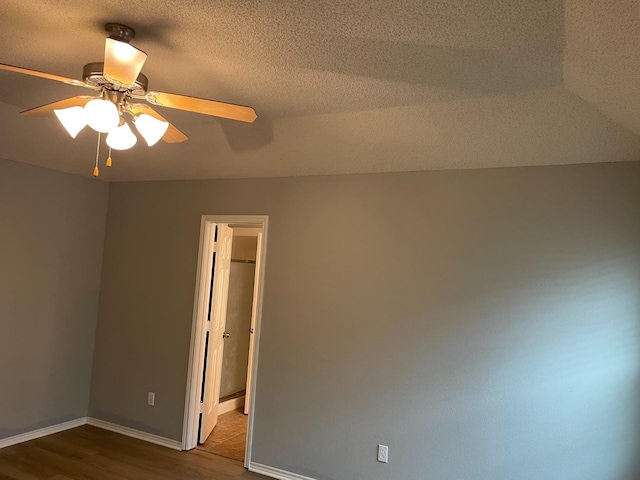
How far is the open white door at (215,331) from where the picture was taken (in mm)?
4664

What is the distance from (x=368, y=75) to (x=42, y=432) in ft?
14.3

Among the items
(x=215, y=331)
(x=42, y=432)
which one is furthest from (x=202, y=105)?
(x=42, y=432)

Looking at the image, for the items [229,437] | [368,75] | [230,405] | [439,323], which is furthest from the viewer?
[230,405]

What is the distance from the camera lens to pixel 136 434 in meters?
4.77

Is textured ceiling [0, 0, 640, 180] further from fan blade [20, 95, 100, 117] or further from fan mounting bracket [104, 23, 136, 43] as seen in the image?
fan blade [20, 95, 100, 117]

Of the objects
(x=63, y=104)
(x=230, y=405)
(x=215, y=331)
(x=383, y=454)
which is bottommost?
(x=230, y=405)

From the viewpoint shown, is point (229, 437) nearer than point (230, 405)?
Yes

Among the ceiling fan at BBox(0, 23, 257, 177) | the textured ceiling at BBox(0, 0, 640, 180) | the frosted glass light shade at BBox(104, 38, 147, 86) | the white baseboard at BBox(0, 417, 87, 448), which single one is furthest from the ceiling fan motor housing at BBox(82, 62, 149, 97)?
the white baseboard at BBox(0, 417, 87, 448)

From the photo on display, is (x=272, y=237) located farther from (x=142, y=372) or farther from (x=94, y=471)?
(x=94, y=471)

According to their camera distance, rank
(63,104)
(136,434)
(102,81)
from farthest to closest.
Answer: (136,434) → (63,104) → (102,81)

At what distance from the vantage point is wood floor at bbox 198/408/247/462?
4543mm

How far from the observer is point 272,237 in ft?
14.0

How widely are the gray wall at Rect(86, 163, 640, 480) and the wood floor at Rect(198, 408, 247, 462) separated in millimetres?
390

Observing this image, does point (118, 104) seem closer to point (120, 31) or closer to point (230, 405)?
point (120, 31)
